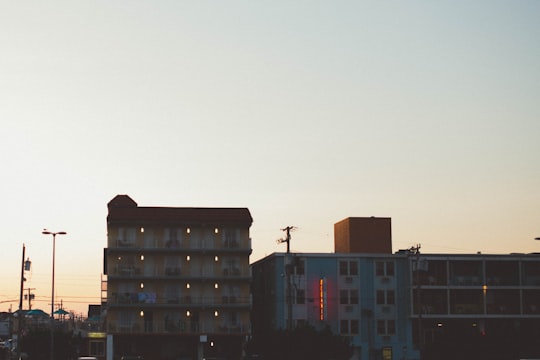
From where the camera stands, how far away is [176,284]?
10656 cm

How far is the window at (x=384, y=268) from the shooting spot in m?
Answer: 106

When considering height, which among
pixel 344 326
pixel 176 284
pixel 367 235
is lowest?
pixel 344 326

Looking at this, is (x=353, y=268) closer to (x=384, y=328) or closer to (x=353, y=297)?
(x=353, y=297)

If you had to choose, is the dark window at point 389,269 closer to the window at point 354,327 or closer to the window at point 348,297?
the window at point 348,297

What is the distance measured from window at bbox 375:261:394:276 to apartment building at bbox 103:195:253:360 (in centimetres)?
1584

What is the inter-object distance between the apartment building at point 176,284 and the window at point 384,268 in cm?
1584

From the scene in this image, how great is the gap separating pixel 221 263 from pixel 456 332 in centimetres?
3309

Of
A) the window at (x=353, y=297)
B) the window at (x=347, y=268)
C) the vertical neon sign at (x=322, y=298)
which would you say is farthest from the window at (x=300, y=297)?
the window at (x=353, y=297)

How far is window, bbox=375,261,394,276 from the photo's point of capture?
348 ft

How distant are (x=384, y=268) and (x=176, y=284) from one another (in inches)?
999

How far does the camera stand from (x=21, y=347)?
9975 centimetres

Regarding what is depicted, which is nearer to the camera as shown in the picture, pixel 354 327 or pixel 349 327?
pixel 349 327

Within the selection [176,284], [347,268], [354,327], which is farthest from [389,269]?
[176,284]

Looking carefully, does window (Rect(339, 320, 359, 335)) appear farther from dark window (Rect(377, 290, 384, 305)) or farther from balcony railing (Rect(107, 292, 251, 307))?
balcony railing (Rect(107, 292, 251, 307))
